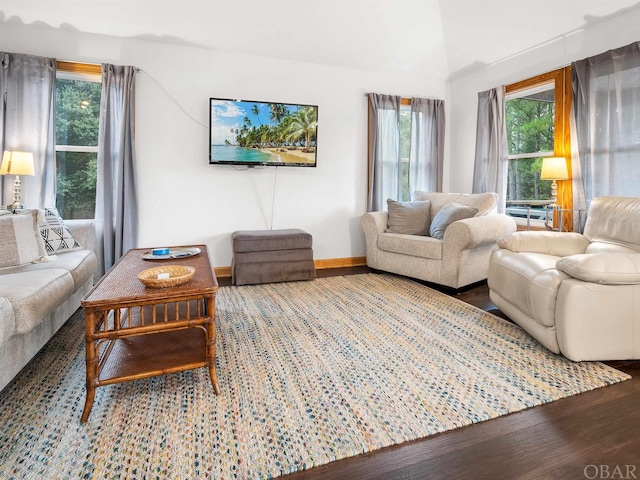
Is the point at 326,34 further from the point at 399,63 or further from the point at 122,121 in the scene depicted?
the point at 122,121

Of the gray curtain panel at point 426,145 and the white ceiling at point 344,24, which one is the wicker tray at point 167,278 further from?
the gray curtain panel at point 426,145

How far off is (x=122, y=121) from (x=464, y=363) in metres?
3.55

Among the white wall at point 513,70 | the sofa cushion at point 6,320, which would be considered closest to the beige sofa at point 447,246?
the white wall at point 513,70

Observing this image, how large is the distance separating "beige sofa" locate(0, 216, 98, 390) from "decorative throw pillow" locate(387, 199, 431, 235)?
9.24ft

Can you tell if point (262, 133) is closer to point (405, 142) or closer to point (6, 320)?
point (405, 142)

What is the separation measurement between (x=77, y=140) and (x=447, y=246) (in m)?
3.67

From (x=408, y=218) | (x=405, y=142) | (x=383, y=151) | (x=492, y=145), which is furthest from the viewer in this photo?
(x=405, y=142)

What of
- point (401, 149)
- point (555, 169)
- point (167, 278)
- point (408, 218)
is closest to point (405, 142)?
point (401, 149)

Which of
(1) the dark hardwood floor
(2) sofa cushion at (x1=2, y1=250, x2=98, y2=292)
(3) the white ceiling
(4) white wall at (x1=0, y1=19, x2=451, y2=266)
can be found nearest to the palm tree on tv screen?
(4) white wall at (x1=0, y1=19, x2=451, y2=266)

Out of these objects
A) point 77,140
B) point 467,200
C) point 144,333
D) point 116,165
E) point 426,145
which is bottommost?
point 144,333

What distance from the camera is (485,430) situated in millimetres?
1383

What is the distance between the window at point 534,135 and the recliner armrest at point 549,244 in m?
1.14

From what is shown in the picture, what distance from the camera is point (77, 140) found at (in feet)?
11.7

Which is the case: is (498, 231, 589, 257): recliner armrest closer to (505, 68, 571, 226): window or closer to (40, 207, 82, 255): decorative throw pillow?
(505, 68, 571, 226): window
